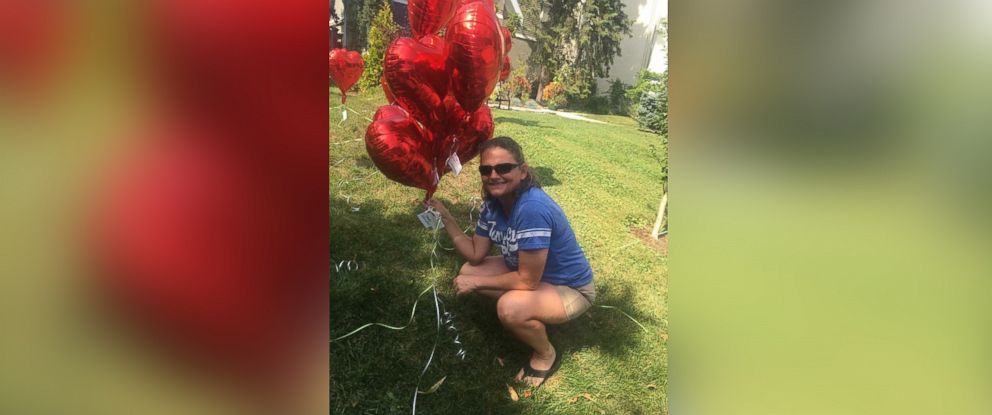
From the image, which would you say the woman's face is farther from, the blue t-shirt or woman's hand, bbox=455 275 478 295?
woman's hand, bbox=455 275 478 295

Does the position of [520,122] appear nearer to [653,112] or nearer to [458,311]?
[653,112]

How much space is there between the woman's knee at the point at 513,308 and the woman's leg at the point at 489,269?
30 mm

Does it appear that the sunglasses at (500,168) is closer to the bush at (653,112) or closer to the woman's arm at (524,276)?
the woman's arm at (524,276)

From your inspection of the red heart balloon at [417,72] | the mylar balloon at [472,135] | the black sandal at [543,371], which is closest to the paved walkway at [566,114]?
the mylar balloon at [472,135]

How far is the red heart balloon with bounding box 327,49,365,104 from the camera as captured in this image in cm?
132

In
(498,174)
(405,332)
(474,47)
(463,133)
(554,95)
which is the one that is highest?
(474,47)

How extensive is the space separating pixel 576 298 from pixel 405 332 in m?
0.52

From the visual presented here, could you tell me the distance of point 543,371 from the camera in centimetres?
143

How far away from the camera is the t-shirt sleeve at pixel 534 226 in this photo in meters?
1.30

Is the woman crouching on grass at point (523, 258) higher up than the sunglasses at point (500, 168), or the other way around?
the sunglasses at point (500, 168)

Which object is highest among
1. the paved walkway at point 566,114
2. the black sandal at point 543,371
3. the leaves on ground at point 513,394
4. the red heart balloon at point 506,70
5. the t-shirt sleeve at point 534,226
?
the red heart balloon at point 506,70
